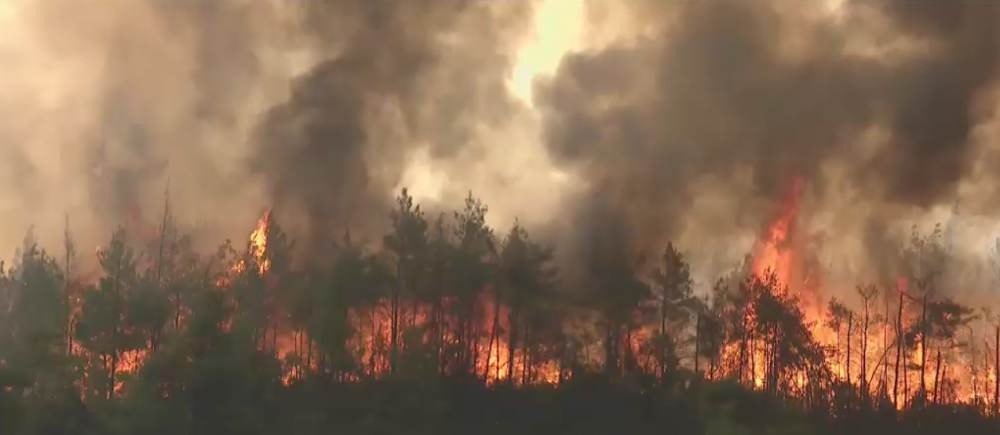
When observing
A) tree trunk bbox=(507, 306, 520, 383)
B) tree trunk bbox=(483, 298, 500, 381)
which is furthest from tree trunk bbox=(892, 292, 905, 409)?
tree trunk bbox=(483, 298, 500, 381)

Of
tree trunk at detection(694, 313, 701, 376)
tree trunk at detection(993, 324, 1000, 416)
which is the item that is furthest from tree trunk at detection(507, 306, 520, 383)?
tree trunk at detection(993, 324, 1000, 416)

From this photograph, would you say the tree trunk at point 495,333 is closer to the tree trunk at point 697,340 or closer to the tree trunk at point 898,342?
the tree trunk at point 697,340

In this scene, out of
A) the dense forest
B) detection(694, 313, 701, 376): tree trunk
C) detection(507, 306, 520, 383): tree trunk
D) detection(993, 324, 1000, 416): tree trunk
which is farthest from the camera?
detection(993, 324, 1000, 416): tree trunk

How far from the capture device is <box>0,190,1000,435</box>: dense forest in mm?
34656

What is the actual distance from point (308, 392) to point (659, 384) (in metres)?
20.7

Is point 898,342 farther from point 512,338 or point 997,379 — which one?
point 512,338

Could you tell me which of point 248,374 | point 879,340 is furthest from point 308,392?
point 879,340

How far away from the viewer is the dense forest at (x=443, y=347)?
3466 cm

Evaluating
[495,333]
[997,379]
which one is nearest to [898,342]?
[997,379]

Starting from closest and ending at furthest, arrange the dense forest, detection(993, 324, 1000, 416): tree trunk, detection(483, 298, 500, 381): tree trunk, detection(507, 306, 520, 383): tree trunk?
1. the dense forest
2. detection(483, 298, 500, 381): tree trunk
3. detection(507, 306, 520, 383): tree trunk
4. detection(993, 324, 1000, 416): tree trunk

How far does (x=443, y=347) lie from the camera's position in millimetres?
46594

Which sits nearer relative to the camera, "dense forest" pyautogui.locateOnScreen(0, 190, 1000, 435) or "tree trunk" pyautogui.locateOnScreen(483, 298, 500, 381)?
"dense forest" pyautogui.locateOnScreen(0, 190, 1000, 435)

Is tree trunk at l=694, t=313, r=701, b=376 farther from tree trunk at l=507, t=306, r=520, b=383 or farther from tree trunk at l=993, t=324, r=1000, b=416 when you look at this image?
tree trunk at l=993, t=324, r=1000, b=416

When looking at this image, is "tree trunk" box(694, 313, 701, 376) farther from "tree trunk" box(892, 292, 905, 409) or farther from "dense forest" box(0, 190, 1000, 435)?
"tree trunk" box(892, 292, 905, 409)
